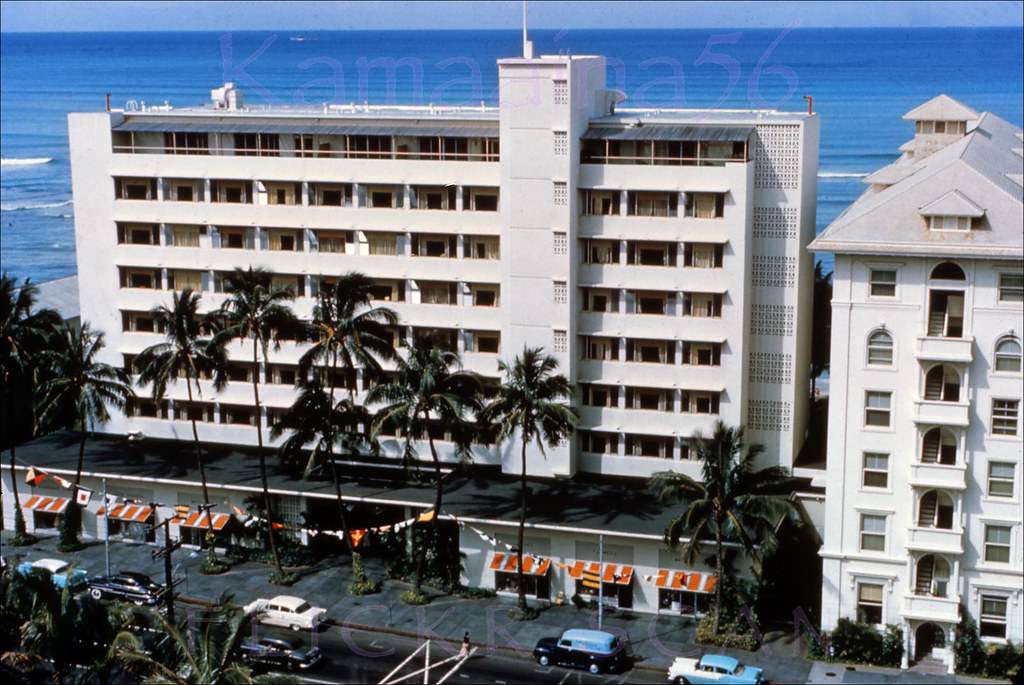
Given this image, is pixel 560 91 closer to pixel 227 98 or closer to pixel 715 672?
pixel 227 98

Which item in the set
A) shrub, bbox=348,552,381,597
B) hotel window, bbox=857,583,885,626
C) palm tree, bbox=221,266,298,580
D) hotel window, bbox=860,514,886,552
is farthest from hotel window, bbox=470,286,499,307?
hotel window, bbox=857,583,885,626

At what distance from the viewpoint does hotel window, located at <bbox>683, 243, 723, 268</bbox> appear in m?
71.3

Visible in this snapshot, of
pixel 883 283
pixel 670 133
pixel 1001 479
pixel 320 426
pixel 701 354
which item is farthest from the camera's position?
pixel 701 354

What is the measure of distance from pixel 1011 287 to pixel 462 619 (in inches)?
1220

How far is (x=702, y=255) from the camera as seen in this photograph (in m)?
71.6

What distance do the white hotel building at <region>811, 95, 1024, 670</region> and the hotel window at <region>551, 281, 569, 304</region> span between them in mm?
15534

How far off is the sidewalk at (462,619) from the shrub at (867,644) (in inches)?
23.0

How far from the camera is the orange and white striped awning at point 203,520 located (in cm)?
7656

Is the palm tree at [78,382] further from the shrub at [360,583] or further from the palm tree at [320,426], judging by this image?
the shrub at [360,583]

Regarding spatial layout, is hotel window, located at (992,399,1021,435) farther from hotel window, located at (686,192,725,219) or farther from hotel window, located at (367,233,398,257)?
hotel window, located at (367,233,398,257)

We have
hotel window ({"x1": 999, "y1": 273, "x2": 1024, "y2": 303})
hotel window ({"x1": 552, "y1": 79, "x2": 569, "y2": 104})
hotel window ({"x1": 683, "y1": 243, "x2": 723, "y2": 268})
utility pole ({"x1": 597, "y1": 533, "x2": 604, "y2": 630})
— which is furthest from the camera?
hotel window ({"x1": 683, "y1": 243, "x2": 723, "y2": 268})

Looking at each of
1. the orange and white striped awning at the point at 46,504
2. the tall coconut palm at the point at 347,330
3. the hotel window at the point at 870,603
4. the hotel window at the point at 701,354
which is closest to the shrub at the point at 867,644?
the hotel window at the point at 870,603

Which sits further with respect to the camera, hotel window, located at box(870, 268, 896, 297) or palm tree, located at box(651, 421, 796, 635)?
palm tree, located at box(651, 421, 796, 635)

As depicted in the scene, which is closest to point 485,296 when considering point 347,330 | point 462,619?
point 347,330
